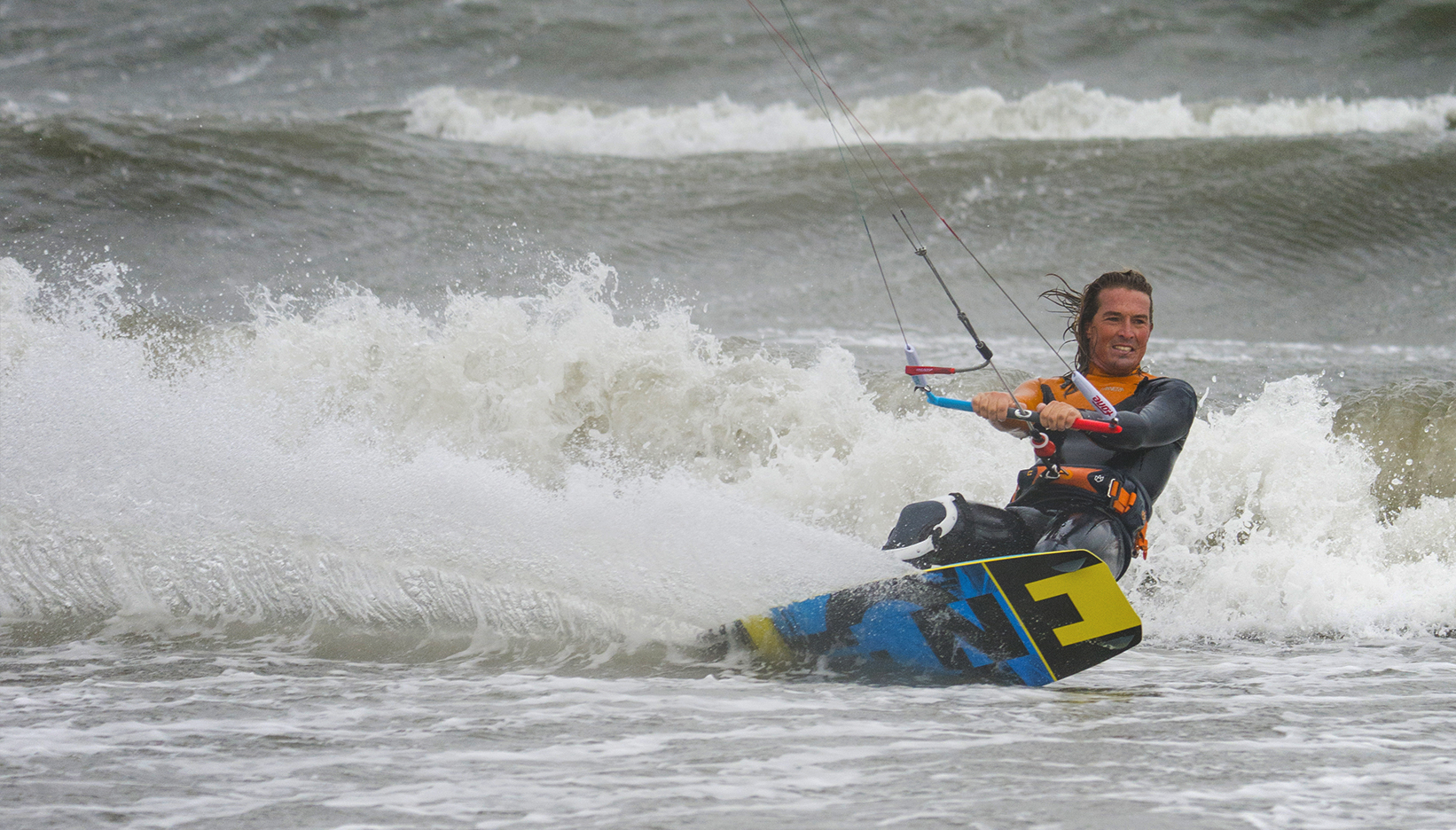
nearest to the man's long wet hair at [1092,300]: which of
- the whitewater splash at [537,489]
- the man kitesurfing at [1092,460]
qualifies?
the man kitesurfing at [1092,460]

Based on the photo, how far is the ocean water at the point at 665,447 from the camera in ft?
10.3

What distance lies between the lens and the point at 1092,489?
3.81 m

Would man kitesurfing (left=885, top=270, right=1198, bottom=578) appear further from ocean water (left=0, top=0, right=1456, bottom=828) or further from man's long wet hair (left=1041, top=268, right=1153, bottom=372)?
ocean water (left=0, top=0, right=1456, bottom=828)

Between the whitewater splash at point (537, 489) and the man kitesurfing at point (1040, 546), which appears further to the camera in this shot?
the whitewater splash at point (537, 489)

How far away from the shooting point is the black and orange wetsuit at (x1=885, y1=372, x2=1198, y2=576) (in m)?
3.70

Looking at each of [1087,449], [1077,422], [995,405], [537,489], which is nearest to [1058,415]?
[1077,422]

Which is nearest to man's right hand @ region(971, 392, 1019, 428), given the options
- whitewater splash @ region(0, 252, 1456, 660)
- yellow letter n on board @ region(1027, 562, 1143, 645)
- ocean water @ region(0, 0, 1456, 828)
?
yellow letter n on board @ region(1027, 562, 1143, 645)

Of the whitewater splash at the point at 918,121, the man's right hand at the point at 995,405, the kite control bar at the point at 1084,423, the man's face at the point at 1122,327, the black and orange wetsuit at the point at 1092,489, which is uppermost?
the whitewater splash at the point at 918,121

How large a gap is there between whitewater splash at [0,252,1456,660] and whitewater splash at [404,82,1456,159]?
26.0 feet

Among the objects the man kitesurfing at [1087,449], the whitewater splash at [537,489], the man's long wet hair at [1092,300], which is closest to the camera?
the man kitesurfing at [1087,449]

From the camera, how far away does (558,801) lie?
2846 millimetres

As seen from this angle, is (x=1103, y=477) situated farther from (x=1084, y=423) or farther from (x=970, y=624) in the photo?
(x=970, y=624)

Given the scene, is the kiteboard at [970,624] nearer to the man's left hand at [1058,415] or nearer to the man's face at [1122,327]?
the man's left hand at [1058,415]

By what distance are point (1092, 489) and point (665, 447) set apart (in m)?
3.25
